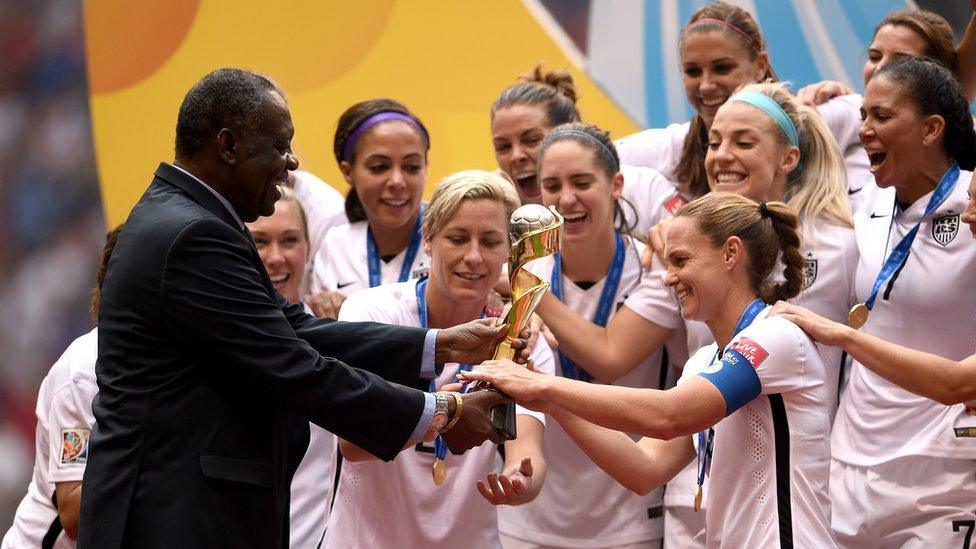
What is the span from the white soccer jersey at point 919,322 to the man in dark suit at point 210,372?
177 centimetres

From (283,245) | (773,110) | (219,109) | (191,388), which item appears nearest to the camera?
(191,388)

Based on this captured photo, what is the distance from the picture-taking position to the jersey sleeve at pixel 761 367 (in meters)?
3.36

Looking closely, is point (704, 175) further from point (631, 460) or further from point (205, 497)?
point (205, 497)

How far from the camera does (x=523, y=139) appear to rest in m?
5.26

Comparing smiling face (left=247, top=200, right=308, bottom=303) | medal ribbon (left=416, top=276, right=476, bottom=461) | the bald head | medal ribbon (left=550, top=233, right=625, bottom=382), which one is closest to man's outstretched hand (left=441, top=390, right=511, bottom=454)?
medal ribbon (left=416, top=276, right=476, bottom=461)

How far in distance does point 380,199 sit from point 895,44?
207cm

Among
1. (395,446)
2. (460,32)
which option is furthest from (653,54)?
(395,446)

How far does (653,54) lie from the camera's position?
6.52 m

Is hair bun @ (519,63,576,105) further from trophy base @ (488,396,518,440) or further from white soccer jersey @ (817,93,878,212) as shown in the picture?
trophy base @ (488,396,518,440)

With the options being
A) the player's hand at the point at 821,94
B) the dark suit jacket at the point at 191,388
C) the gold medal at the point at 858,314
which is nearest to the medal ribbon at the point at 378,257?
the player's hand at the point at 821,94

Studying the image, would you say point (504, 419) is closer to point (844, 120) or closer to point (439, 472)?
point (439, 472)

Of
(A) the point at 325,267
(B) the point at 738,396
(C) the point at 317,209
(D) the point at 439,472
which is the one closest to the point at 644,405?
(B) the point at 738,396

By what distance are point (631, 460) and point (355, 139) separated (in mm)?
1979

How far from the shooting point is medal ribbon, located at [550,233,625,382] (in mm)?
4613
